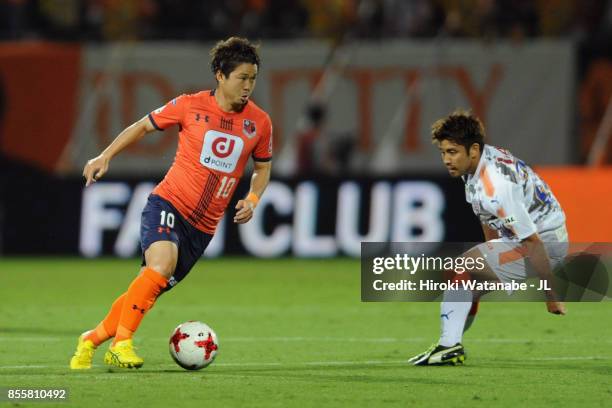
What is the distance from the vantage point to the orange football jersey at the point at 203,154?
28.1ft

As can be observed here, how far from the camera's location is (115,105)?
846 inches

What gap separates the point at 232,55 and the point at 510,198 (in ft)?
6.55

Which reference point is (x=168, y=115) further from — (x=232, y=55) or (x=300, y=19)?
(x=300, y=19)

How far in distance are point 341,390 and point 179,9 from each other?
49.9ft

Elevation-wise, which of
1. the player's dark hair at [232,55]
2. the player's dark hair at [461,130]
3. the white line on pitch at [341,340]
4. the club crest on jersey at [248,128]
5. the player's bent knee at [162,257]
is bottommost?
the white line on pitch at [341,340]

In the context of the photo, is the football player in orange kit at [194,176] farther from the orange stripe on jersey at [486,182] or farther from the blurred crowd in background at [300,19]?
the blurred crowd in background at [300,19]

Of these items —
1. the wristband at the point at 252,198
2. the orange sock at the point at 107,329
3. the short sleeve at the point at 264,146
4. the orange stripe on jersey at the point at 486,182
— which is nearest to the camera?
the orange stripe on jersey at the point at 486,182

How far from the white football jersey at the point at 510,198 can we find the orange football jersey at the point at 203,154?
1.54 metres

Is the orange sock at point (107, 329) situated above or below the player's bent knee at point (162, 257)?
below

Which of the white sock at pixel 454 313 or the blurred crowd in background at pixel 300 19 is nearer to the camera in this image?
the white sock at pixel 454 313

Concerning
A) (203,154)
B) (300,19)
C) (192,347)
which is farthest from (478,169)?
(300,19)

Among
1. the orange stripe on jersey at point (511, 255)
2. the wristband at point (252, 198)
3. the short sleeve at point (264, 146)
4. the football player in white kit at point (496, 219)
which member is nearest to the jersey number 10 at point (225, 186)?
the wristband at point (252, 198)

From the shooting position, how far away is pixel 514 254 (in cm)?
859

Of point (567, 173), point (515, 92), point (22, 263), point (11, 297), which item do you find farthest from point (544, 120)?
point (11, 297)
